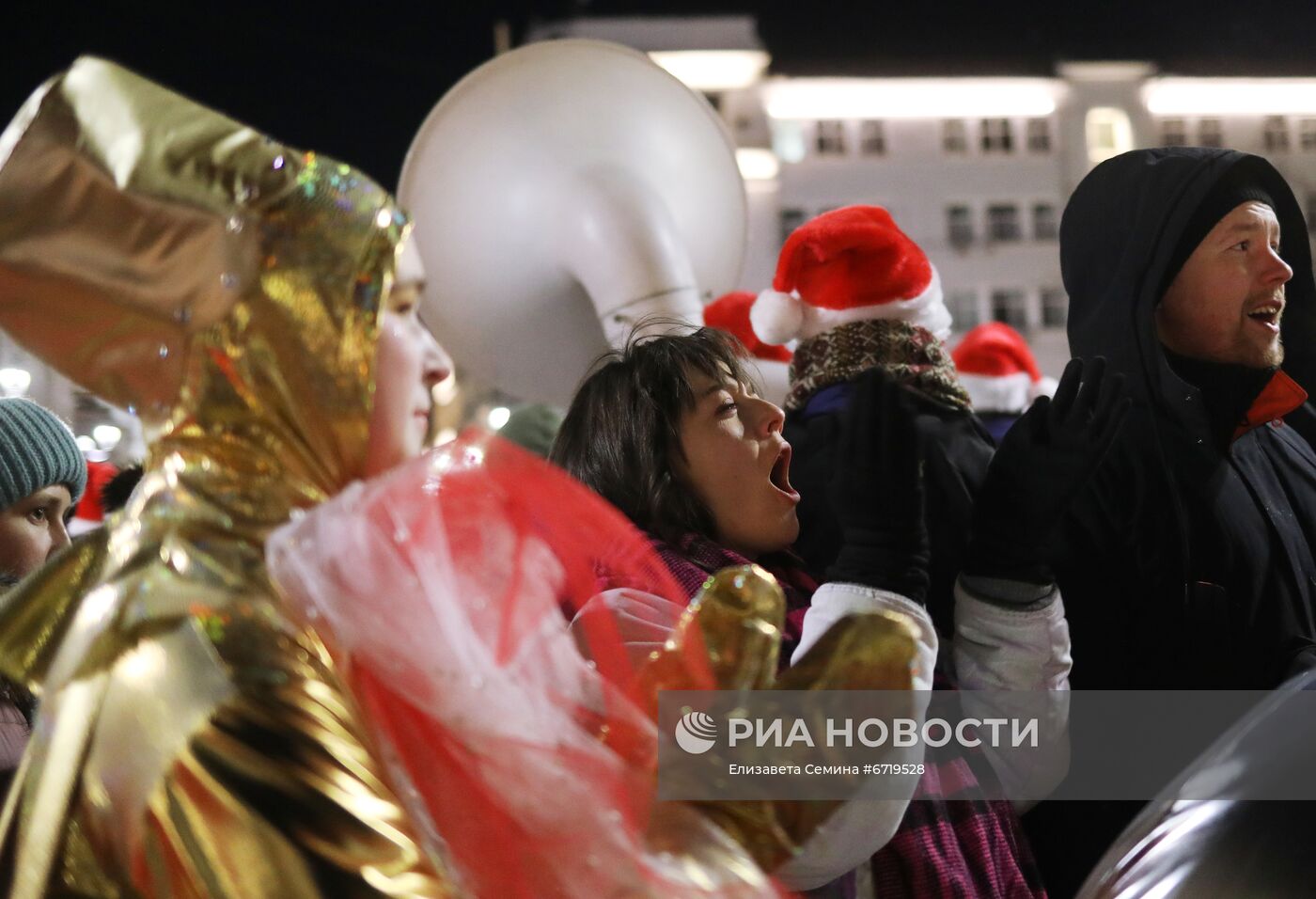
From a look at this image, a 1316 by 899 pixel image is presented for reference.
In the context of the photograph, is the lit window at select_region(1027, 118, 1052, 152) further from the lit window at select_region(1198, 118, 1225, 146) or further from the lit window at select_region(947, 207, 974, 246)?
the lit window at select_region(1198, 118, 1225, 146)

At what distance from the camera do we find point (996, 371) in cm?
535

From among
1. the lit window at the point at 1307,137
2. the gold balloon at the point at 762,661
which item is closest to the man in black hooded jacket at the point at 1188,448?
the gold balloon at the point at 762,661

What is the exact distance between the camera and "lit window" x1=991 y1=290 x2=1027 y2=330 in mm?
30031

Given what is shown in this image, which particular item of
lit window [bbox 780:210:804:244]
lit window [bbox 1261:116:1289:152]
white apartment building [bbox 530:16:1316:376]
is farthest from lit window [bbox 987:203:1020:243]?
Result: lit window [bbox 1261:116:1289:152]

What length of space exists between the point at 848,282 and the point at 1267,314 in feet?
2.75

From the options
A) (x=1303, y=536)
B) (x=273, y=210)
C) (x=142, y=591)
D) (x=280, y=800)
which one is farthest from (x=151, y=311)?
(x=1303, y=536)

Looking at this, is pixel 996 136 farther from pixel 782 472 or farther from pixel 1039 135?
pixel 782 472

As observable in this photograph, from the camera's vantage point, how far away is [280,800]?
1192mm

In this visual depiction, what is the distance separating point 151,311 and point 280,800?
574 millimetres

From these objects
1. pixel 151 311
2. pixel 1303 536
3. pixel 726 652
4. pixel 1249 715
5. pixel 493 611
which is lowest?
pixel 1303 536

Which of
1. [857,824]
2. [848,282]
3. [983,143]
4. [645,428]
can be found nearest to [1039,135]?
[983,143]

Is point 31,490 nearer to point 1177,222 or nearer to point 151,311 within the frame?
point 151,311

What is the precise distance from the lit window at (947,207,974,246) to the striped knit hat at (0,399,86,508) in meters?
29.4

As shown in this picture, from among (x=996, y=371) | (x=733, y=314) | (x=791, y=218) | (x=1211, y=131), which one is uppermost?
(x=733, y=314)
